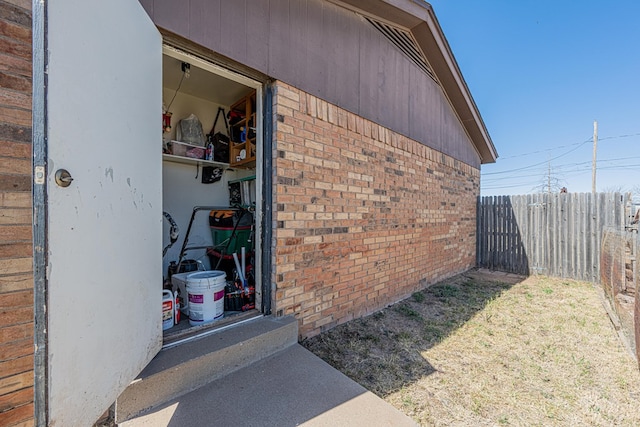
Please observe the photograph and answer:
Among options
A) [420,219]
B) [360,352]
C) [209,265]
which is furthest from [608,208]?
[209,265]

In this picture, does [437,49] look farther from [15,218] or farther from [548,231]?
[15,218]

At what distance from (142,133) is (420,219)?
381cm

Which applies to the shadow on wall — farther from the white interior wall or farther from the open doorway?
the white interior wall

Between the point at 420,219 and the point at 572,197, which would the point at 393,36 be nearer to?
the point at 420,219

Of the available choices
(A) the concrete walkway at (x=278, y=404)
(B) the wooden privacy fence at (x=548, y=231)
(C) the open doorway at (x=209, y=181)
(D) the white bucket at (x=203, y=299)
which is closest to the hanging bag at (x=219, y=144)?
(C) the open doorway at (x=209, y=181)

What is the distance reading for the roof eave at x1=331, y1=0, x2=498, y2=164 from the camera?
3182 mm

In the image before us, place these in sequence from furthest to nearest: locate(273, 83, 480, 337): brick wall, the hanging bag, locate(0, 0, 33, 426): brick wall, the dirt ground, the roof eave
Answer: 1. the hanging bag
2. the roof eave
3. locate(273, 83, 480, 337): brick wall
4. the dirt ground
5. locate(0, 0, 33, 426): brick wall

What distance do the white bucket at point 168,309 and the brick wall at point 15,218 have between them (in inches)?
39.3

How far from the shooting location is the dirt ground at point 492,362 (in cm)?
177

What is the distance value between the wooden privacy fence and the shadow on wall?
225 cm

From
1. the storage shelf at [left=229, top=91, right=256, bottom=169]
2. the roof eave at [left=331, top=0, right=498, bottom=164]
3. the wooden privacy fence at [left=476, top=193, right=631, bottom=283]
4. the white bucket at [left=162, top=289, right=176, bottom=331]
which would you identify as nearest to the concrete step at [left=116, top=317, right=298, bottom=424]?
the white bucket at [left=162, top=289, right=176, bottom=331]

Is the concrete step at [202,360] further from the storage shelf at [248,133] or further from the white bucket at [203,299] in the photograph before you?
the storage shelf at [248,133]

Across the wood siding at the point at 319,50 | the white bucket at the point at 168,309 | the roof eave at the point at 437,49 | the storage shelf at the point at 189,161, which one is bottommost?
the white bucket at the point at 168,309

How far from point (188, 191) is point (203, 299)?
2053 mm
